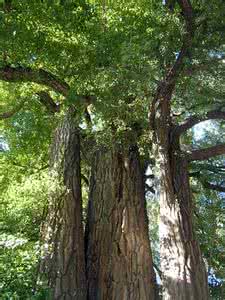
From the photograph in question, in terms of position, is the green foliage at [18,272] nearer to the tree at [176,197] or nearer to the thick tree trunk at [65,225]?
the thick tree trunk at [65,225]

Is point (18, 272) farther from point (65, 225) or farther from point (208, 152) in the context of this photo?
point (208, 152)

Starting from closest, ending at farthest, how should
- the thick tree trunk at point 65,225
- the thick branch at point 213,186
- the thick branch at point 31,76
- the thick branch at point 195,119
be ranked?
the thick tree trunk at point 65,225 < the thick branch at point 195,119 < the thick branch at point 31,76 < the thick branch at point 213,186

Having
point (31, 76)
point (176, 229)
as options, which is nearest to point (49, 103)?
point (31, 76)

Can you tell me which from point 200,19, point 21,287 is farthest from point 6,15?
point 21,287

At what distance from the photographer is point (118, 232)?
720 cm

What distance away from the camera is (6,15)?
618cm

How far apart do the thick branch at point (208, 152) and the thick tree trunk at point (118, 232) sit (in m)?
1.25

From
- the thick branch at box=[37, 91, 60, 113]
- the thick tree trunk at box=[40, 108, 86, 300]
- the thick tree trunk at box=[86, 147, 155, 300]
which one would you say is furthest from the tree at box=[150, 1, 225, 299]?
the thick branch at box=[37, 91, 60, 113]

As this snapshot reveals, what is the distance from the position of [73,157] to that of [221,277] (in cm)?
393

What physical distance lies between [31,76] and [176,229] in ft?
13.6

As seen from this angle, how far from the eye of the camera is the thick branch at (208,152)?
7.45 m

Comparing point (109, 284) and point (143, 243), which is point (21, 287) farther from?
point (143, 243)

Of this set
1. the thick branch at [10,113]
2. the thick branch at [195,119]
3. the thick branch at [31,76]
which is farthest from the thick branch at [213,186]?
the thick branch at [10,113]

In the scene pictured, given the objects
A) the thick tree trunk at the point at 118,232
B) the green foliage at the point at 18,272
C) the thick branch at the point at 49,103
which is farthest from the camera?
the thick branch at the point at 49,103
